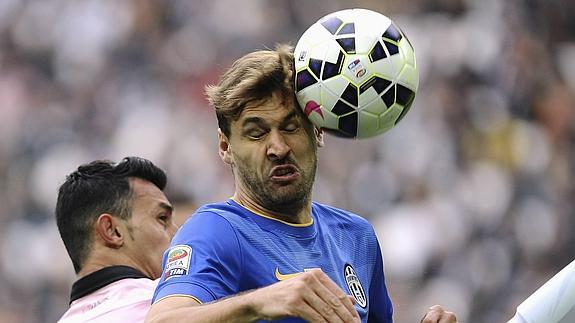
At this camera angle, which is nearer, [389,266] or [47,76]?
[389,266]

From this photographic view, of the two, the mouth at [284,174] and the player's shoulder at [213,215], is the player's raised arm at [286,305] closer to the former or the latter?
the player's shoulder at [213,215]

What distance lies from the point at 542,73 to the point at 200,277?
29.2 ft

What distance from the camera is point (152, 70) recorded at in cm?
1271

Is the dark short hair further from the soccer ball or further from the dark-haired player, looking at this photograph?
the soccer ball

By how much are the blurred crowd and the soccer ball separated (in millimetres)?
6334

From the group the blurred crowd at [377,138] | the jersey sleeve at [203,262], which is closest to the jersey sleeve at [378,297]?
the jersey sleeve at [203,262]

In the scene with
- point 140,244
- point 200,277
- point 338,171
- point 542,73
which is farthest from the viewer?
point 542,73

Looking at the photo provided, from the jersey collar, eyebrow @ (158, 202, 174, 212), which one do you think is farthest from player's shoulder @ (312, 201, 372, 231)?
eyebrow @ (158, 202, 174, 212)

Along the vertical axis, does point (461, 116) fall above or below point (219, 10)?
below

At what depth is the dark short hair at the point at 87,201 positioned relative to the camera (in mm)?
5855

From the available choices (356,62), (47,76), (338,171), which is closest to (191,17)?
(47,76)

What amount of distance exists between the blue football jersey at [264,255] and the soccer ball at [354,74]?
0.41 meters

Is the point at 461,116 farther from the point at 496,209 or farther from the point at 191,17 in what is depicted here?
the point at 191,17

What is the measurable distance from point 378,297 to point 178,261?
1.08 metres
